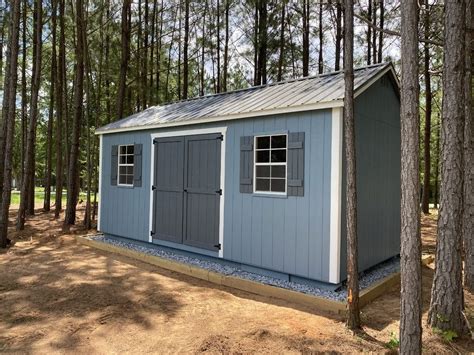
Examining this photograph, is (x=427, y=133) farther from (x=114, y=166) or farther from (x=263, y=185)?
(x=114, y=166)

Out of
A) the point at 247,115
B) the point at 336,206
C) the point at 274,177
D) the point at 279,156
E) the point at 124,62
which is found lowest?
the point at 336,206

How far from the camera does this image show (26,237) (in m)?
8.00

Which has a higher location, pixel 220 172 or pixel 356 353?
pixel 220 172

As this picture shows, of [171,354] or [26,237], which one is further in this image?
[26,237]

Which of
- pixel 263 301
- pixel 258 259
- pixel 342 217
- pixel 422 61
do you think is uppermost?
pixel 422 61

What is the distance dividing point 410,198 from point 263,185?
2.71m

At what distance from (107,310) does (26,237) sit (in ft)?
17.8

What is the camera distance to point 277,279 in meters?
4.86

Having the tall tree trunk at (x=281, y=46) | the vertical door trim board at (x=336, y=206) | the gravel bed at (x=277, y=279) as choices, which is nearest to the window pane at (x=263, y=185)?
the vertical door trim board at (x=336, y=206)

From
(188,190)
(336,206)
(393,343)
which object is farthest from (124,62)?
(393,343)

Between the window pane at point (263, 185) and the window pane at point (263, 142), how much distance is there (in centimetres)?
48

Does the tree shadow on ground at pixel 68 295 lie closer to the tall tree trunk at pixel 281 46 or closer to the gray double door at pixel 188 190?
the gray double door at pixel 188 190

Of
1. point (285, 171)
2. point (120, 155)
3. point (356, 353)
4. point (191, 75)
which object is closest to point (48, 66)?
point (191, 75)

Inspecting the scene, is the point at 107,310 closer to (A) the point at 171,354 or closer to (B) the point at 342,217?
(A) the point at 171,354
